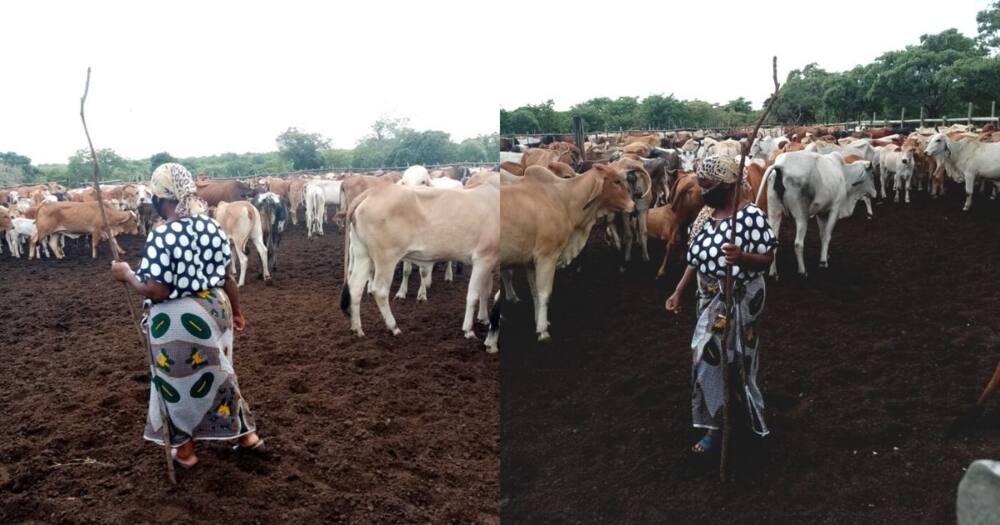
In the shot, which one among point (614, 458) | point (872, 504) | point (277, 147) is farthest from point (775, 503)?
point (277, 147)

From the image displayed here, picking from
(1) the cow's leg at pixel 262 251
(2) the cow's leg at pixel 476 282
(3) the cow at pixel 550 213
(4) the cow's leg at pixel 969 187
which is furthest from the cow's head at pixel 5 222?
(4) the cow's leg at pixel 969 187

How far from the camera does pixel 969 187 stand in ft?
11.8

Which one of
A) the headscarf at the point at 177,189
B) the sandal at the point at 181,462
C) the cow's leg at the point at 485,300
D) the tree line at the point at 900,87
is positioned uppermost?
the tree line at the point at 900,87

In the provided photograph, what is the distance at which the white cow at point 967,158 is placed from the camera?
136 inches

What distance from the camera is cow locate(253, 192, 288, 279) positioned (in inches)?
399

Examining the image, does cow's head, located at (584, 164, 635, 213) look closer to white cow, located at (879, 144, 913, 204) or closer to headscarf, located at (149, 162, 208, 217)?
white cow, located at (879, 144, 913, 204)

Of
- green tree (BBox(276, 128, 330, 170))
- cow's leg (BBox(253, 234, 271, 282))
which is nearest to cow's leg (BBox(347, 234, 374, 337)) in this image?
cow's leg (BBox(253, 234, 271, 282))

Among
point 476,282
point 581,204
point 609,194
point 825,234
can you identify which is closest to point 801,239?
point 825,234

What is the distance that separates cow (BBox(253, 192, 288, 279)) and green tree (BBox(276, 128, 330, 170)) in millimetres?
17134

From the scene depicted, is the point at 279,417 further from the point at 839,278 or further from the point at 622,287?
the point at 839,278

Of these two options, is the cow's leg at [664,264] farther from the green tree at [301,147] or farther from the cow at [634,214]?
the green tree at [301,147]

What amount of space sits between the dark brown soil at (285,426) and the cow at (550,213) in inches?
36.5

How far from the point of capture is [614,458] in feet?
9.89

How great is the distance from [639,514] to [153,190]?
2594 mm
